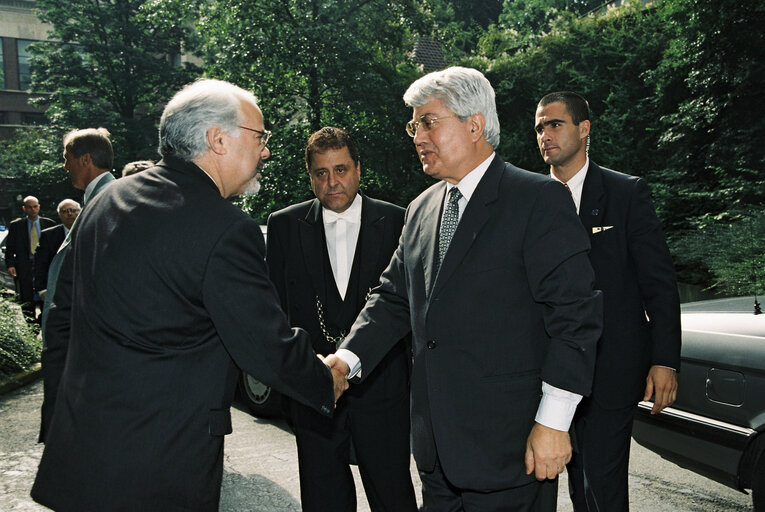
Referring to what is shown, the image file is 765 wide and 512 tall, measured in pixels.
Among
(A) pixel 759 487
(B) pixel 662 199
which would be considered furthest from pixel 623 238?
(B) pixel 662 199

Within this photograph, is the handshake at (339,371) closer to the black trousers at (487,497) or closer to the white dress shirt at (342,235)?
the black trousers at (487,497)

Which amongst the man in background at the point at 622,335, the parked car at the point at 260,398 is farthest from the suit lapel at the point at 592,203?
the parked car at the point at 260,398

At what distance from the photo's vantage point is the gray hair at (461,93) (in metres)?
2.78

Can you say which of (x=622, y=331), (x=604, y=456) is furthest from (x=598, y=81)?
(x=604, y=456)

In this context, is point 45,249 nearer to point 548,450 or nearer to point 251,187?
point 251,187

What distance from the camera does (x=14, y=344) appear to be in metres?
8.72

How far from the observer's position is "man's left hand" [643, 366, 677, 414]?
350cm

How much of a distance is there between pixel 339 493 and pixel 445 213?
5.37 feet

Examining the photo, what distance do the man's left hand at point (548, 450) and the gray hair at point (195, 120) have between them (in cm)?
150

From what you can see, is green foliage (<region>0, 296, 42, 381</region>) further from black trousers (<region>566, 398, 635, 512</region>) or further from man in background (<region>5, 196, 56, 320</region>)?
black trousers (<region>566, 398, 635, 512</region>)

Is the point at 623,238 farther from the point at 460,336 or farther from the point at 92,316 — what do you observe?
the point at 92,316

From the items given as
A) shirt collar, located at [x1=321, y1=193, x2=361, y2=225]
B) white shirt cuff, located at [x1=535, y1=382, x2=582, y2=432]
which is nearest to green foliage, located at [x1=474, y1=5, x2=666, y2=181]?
shirt collar, located at [x1=321, y1=193, x2=361, y2=225]

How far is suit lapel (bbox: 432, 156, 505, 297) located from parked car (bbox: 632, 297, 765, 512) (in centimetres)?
170

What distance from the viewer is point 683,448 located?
3809 millimetres
